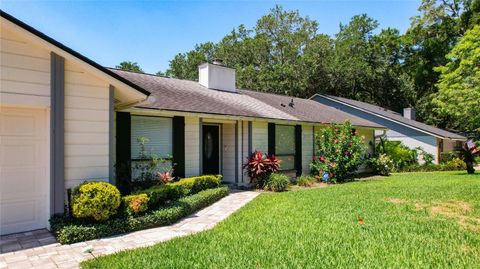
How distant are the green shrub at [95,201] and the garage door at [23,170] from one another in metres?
0.77

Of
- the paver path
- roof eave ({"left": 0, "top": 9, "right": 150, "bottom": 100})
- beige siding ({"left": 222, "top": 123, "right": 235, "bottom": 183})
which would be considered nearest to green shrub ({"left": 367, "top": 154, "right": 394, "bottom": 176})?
beige siding ({"left": 222, "top": 123, "right": 235, "bottom": 183})

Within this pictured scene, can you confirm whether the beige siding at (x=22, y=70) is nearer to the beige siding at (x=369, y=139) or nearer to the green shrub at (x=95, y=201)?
the green shrub at (x=95, y=201)

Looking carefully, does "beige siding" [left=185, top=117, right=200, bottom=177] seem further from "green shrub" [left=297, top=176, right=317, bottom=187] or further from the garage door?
the garage door

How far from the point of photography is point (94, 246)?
5.38 meters

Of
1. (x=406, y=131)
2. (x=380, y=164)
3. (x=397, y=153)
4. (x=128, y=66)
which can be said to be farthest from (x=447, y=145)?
(x=128, y=66)

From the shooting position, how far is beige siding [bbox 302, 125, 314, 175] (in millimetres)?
15055

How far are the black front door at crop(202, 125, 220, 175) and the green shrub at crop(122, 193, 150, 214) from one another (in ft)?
19.6

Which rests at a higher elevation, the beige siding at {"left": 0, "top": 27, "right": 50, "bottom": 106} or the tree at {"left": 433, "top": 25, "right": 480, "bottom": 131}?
the tree at {"left": 433, "top": 25, "right": 480, "bottom": 131}

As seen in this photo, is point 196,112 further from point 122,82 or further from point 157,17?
point 157,17

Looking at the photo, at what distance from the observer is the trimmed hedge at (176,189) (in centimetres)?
709

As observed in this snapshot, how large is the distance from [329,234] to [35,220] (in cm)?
528

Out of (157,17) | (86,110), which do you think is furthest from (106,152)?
(157,17)

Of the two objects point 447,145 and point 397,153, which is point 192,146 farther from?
point 447,145

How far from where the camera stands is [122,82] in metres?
6.85
